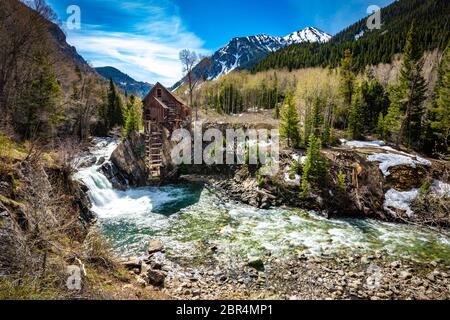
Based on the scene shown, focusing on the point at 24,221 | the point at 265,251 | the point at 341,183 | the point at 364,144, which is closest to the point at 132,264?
the point at 24,221

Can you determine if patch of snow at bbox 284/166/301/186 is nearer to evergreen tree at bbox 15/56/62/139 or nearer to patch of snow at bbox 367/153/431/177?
patch of snow at bbox 367/153/431/177

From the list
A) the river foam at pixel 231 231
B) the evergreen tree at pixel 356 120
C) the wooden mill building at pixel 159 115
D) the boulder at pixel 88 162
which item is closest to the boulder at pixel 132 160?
the boulder at pixel 88 162

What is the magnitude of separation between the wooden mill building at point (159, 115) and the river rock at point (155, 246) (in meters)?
19.1

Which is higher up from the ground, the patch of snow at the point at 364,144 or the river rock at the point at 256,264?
the patch of snow at the point at 364,144

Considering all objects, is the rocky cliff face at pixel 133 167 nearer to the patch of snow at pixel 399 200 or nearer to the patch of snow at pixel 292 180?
the patch of snow at pixel 292 180

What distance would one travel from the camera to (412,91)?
32438mm

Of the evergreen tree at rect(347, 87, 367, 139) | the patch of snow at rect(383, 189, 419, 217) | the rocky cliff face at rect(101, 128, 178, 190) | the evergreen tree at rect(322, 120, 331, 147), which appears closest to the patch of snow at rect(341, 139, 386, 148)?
the evergreen tree at rect(347, 87, 367, 139)

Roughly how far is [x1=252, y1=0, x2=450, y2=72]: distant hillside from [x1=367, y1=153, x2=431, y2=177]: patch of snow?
53.0 meters

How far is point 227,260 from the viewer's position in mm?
14516

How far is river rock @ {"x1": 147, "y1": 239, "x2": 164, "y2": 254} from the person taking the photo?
1511 cm

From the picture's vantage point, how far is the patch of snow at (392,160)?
82.5ft

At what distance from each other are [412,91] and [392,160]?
1272cm

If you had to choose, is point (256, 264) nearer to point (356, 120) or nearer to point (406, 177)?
point (406, 177)
